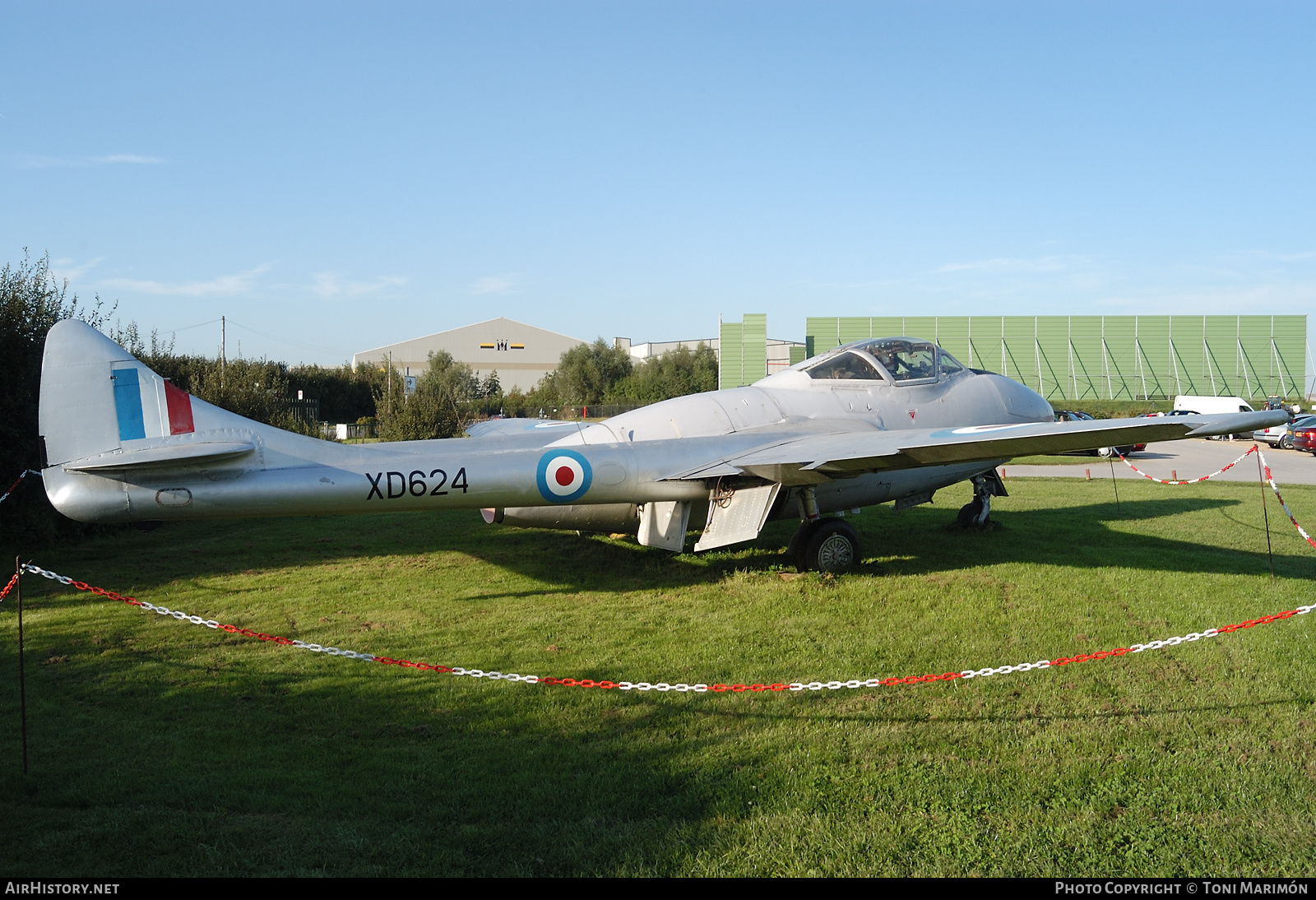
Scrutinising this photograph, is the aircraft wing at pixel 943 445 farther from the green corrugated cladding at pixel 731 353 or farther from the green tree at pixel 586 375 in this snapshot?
the green tree at pixel 586 375

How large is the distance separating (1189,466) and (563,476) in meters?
22.3

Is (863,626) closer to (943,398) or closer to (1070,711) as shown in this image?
(1070,711)

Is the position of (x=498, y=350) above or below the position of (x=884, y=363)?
above

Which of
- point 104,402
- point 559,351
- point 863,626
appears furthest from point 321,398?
point 863,626

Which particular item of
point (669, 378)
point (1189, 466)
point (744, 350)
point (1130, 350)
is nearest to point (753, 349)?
point (744, 350)

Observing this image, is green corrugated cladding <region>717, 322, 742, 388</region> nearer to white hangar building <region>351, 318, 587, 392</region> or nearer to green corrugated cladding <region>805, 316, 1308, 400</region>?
green corrugated cladding <region>805, 316, 1308, 400</region>

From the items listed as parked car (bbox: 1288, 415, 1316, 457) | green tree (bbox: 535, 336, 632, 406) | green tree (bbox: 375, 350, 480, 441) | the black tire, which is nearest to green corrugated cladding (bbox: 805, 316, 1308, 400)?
green tree (bbox: 535, 336, 632, 406)

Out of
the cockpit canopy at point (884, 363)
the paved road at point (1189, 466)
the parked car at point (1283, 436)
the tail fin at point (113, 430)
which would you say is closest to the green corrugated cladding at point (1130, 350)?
the parked car at point (1283, 436)

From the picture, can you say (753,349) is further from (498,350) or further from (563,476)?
(563,476)

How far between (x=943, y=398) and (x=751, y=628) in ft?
19.1

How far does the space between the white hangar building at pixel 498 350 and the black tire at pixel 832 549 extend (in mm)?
85609

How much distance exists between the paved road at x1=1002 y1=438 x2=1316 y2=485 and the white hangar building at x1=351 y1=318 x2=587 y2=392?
73474 mm

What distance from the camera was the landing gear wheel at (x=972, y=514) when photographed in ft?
42.6

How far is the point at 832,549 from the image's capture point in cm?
1004
